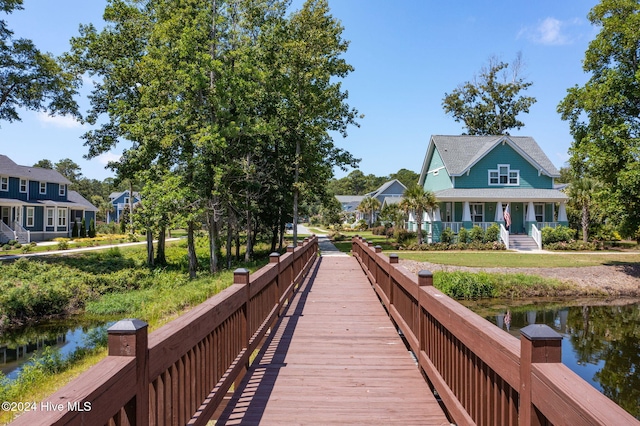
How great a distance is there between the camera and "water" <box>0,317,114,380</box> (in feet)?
31.1

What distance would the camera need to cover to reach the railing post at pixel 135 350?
1.94 metres

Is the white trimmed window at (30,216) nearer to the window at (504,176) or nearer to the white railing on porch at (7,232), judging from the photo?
the white railing on porch at (7,232)

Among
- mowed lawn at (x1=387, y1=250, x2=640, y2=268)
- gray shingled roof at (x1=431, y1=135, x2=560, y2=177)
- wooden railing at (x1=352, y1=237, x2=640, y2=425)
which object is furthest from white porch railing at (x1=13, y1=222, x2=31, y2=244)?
wooden railing at (x1=352, y1=237, x2=640, y2=425)

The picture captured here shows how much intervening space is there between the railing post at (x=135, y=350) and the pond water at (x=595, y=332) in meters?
6.00

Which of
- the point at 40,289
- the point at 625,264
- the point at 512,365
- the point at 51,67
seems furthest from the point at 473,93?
the point at 512,365

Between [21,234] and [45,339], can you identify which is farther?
[21,234]

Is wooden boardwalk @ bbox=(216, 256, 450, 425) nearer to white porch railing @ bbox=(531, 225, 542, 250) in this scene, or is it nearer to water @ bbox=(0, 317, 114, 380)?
water @ bbox=(0, 317, 114, 380)

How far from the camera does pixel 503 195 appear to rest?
2523 cm

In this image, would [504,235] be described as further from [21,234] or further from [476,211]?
[21,234]

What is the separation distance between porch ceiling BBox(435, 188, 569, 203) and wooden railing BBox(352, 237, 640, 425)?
72.5ft

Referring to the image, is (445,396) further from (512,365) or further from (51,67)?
(51,67)

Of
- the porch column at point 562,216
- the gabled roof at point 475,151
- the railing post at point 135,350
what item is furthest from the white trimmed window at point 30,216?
the porch column at point 562,216

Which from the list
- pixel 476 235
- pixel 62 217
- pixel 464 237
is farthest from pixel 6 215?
pixel 476 235

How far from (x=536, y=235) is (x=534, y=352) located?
2559 cm
